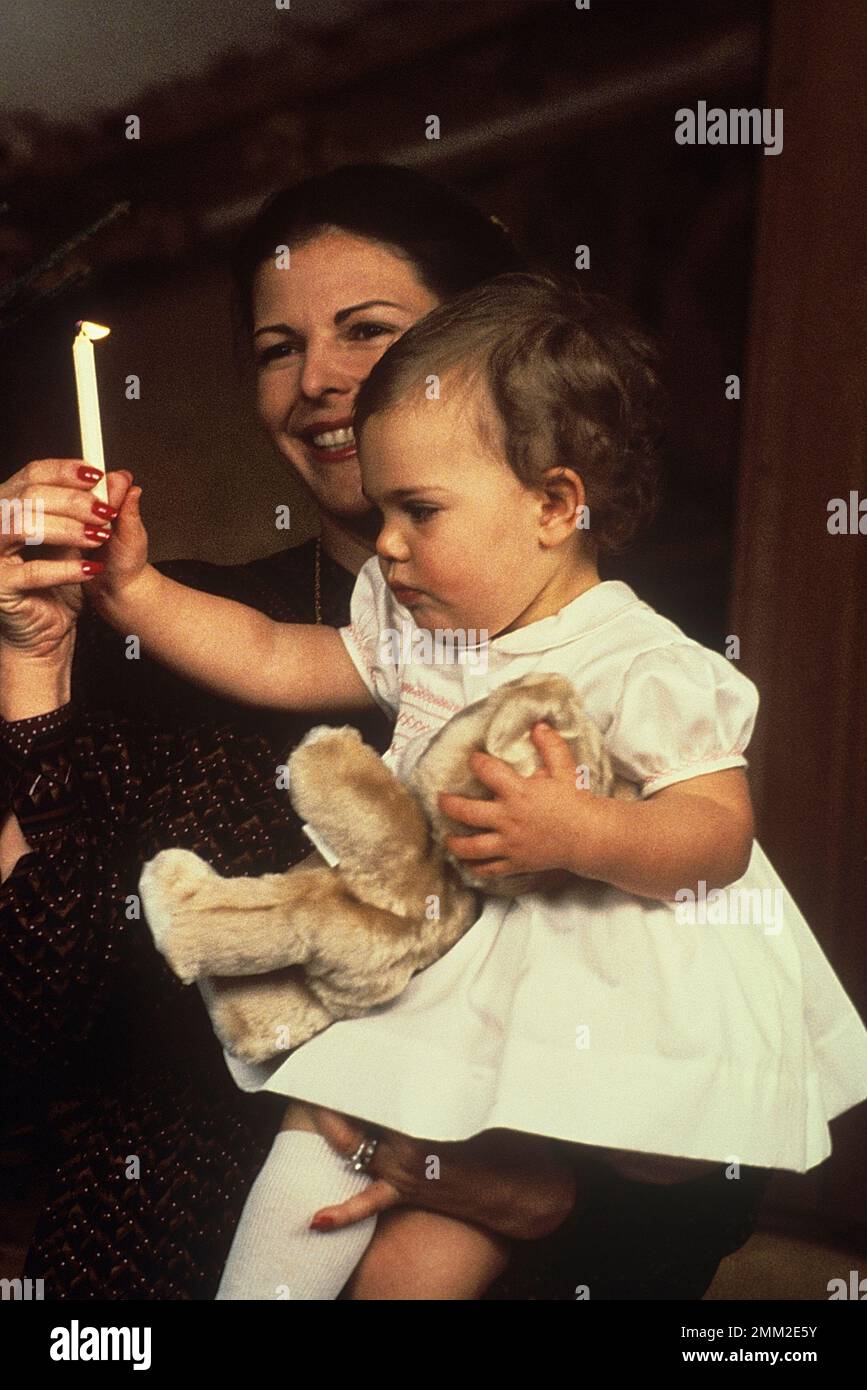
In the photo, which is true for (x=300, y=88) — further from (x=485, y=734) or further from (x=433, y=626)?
(x=485, y=734)

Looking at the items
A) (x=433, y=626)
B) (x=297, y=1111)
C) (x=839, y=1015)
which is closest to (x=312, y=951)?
(x=297, y=1111)

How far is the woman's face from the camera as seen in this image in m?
1.38

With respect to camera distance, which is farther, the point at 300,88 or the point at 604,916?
the point at 300,88

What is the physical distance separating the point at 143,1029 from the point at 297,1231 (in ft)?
0.83

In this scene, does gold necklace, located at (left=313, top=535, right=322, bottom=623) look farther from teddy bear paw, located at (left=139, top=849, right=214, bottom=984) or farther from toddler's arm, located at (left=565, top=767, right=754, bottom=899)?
toddler's arm, located at (left=565, top=767, right=754, bottom=899)

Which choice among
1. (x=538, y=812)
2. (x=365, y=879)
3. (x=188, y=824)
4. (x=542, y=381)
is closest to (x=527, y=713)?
(x=538, y=812)

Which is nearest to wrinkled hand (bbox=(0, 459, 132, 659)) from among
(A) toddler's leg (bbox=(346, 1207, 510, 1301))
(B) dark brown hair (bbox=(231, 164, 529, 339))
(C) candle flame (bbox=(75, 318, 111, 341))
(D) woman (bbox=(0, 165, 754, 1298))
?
(D) woman (bbox=(0, 165, 754, 1298))

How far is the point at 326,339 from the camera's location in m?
1.39

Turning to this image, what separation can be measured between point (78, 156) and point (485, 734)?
2.83ft

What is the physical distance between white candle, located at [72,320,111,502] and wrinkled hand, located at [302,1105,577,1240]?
0.70 m

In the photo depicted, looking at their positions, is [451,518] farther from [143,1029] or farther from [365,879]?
[143,1029]

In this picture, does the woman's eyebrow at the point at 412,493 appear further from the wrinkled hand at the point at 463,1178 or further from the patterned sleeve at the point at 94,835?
the wrinkled hand at the point at 463,1178

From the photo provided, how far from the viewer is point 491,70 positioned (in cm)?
150
